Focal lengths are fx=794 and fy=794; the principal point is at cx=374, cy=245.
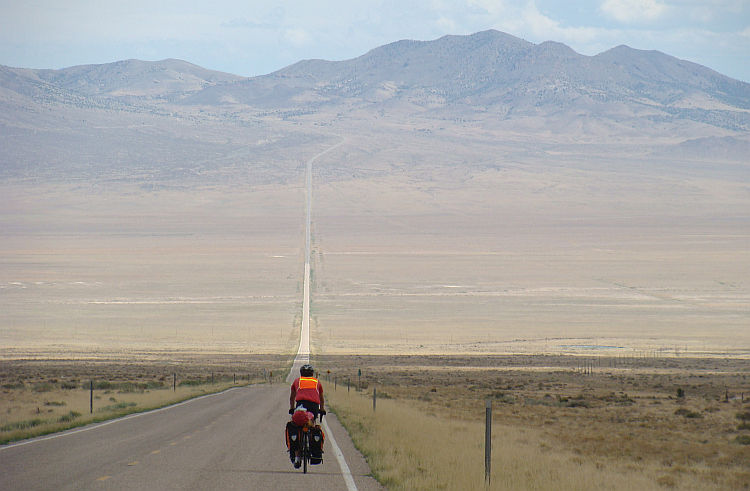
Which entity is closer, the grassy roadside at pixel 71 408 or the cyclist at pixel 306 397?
the cyclist at pixel 306 397

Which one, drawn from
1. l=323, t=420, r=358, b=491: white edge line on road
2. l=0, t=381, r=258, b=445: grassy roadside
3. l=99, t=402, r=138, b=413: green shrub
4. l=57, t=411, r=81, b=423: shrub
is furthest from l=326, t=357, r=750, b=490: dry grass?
l=57, t=411, r=81, b=423: shrub

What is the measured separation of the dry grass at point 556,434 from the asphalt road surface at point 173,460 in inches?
42.5

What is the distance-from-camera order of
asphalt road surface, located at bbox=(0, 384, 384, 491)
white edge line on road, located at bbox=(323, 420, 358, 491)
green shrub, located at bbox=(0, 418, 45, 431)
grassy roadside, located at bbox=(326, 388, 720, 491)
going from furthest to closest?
1. green shrub, located at bbox=(0, 418, 45, 431)
2. grassy roadside, located at bbox=(326, 388, 720, 491)
3. white edge line on road, located at bbox=(323, 420, 358, 491)
4. asphalt road surface, located at bbox=(0, 384, 384, 491)

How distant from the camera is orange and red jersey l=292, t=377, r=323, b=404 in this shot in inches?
387

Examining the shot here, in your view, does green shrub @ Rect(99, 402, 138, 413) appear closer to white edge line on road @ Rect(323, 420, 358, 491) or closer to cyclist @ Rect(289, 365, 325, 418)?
white edge line on road @ Rect(323, 420, 358, 491)

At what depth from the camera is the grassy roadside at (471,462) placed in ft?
33.8

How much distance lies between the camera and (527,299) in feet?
313

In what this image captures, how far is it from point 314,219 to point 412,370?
112 m

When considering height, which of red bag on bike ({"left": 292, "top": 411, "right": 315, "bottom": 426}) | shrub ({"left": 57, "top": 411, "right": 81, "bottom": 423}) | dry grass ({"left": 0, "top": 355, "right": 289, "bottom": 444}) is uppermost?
red bag on bike ({"left": 292, "top": 411, "right": 315, "bottom": 426})

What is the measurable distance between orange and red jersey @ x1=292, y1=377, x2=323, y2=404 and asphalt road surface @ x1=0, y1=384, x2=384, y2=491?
101 centimetres

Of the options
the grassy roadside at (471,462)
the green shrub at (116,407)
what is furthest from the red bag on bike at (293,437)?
the green shrub at (116,407)

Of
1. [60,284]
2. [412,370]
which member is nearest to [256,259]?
[60,284]

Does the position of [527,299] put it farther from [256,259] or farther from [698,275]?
[256,259]

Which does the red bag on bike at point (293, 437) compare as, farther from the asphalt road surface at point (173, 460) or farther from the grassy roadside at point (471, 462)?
the grassy roadside at point (471, 462)
